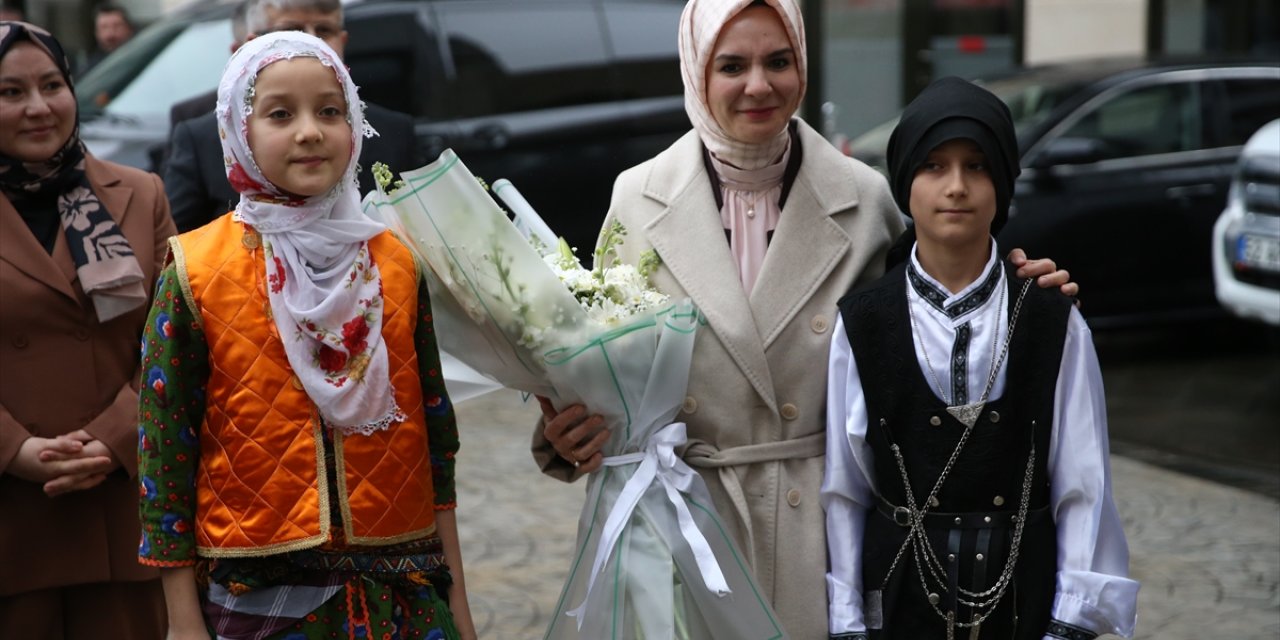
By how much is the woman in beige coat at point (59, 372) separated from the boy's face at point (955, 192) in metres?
1.79

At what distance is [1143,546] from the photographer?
558cm

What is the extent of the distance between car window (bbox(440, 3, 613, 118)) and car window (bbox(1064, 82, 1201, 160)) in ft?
9.03

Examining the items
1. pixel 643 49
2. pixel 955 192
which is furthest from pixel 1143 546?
pixel 643 49

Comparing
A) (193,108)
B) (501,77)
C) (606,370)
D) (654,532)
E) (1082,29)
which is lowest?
(654,532)

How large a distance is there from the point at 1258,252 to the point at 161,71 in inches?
233

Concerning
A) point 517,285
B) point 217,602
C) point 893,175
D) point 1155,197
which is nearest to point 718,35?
point 893,175

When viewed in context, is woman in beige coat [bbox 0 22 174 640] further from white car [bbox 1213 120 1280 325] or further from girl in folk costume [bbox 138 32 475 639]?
white car [bbox 1213 120 1280 325]

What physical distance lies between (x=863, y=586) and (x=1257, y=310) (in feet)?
17.3

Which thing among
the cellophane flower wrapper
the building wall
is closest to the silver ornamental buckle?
the cellophane flower wrapper

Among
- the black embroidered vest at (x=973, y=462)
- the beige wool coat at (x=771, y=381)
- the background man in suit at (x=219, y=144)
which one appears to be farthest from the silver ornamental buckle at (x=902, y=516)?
the background man in suit at (x=219, y=144)

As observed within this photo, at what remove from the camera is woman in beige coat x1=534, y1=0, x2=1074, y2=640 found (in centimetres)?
298

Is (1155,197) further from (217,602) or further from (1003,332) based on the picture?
(217,602)

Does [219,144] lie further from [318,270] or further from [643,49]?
[643,49]

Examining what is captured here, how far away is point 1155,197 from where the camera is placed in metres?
8.38
